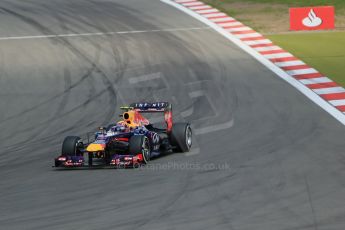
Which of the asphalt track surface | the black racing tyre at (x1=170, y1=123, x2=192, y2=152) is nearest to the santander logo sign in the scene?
the asphalt track surface

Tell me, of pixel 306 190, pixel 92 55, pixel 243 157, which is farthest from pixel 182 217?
pixel 92 55

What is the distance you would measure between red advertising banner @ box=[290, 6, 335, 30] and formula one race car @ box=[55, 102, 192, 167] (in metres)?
16.1

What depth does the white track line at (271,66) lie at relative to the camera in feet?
79.3

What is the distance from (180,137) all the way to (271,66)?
10714mm

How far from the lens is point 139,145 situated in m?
18.1

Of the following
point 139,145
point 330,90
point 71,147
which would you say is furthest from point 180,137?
point 330,90

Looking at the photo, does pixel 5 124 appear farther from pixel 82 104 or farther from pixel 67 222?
pixel 67 222

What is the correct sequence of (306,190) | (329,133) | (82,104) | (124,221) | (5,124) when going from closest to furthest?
1. (124,221)
2. (306,190)
3. (329,133)
4. (5,124)
5. (82,104)

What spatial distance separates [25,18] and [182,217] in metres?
24.0

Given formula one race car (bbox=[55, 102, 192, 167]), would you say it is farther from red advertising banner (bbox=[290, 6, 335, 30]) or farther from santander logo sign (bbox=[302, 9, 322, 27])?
santander logo sign (bbox=[302, 9, 322, 27])

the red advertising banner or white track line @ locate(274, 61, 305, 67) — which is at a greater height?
the red advertising banner

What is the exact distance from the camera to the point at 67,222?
1381 cm

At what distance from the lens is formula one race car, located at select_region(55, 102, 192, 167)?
18.1 meters

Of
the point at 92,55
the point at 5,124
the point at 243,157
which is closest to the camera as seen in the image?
the point at 243,157
